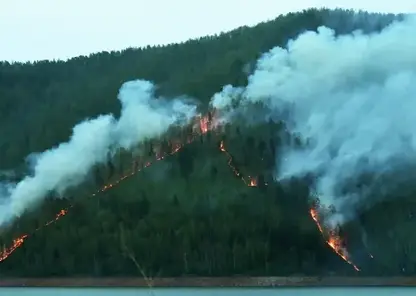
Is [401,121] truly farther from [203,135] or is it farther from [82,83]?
[82,83]

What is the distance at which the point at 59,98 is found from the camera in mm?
92688

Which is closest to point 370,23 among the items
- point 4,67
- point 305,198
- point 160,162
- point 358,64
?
point 358,64

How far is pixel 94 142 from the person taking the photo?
79625mm

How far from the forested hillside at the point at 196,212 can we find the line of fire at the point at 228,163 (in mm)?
226

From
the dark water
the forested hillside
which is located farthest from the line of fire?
the dark water

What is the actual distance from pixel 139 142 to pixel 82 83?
18.2m

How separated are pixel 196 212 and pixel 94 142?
11721mm

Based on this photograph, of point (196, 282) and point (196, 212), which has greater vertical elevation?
point (196, 212)

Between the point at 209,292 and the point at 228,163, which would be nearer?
the point at 209,292

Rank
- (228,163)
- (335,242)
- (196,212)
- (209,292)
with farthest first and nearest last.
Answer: (228,163)
(196,212)
(335,242)
(209,292)

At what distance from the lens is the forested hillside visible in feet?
248

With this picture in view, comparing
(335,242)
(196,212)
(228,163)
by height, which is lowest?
(335,242)

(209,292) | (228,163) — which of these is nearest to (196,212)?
(228,163)

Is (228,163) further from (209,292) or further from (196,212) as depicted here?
(209,292)
